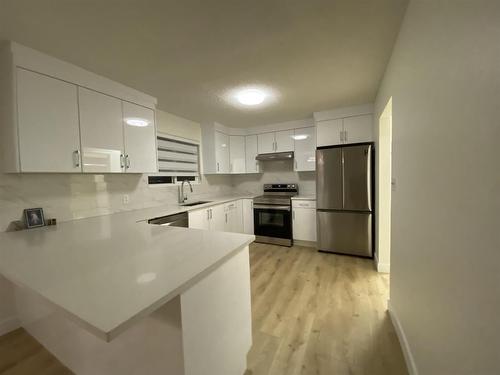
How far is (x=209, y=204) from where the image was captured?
3.24 m

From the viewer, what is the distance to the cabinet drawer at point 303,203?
3599mm

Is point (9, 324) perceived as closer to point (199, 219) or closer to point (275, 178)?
point (199, 219)

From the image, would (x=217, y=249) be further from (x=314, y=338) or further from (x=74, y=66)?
(x=74, y=66)

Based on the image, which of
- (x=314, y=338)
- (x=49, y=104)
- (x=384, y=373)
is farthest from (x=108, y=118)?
(x=384, y=373)

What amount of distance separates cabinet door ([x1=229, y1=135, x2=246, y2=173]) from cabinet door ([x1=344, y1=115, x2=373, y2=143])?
2.01 m

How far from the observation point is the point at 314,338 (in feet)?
5.31

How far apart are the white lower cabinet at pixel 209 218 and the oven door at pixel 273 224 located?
0.72 m

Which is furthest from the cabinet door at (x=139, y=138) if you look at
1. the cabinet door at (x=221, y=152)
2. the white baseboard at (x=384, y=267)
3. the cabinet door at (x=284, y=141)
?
the white baseboard at (x=384, y=267)

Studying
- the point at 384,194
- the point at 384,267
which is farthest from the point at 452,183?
the point at 384,267

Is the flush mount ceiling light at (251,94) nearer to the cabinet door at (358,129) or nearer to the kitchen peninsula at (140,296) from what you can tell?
the cabinet door at (358,129)

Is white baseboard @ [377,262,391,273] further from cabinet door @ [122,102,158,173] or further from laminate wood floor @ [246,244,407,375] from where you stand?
cabinet door @ [122,102,158,173]

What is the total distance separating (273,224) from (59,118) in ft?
10.4

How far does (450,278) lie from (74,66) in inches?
115

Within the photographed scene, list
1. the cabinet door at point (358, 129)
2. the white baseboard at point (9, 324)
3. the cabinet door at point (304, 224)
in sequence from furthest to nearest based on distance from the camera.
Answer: the cabinet door at point (304, 224), the cabinet door at point (358, 129), the white baseboard at point (9, 324)
